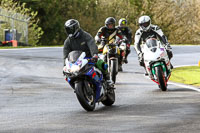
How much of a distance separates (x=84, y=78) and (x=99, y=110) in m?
0.74

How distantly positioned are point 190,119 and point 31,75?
37.5 ft

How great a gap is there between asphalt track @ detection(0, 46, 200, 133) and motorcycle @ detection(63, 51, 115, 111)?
254mm

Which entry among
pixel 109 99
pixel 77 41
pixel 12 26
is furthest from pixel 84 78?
pixel 12 26

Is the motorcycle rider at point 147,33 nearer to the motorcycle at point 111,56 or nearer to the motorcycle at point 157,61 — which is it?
the motorcycle at point 157,61

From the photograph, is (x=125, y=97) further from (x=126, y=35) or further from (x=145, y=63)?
(x=126, y=35)

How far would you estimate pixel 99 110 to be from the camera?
10.8m

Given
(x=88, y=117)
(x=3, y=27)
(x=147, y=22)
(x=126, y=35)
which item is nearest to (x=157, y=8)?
(x=3, y=27)

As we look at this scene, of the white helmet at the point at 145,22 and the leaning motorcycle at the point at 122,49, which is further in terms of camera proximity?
the leaning motorcycle at the point at 122,49

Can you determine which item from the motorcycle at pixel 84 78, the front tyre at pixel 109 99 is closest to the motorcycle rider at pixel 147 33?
the front tyre at pixel 109 99

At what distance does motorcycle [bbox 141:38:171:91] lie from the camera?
14.1 metres

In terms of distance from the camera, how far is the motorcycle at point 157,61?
554 inches

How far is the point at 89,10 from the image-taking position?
3130 inches

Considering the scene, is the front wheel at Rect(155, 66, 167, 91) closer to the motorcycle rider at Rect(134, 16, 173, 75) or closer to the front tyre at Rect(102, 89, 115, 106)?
the motorcycle rider at Rect(134, 16, 173, 75)

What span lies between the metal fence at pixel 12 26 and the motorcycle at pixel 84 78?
34.0 meters
